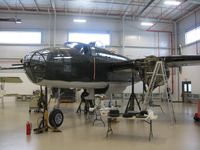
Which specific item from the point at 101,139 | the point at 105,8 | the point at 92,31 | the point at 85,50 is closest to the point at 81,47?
the point at 85,50

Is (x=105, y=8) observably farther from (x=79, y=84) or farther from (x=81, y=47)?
(x=79, y=84)

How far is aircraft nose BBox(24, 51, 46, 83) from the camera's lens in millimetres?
6445

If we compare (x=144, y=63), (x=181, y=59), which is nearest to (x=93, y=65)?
(x=144, y=63)

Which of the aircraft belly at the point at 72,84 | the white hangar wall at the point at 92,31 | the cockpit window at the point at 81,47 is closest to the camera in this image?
the aircraft belly at the point at 72,84

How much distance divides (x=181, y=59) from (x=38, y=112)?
6683 millimetres

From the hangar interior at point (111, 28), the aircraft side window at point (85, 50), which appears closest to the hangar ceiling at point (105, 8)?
the hangar interior at point (111, 28)

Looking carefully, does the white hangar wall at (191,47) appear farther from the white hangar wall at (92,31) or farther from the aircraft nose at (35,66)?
the aircraft nose at (35,66)

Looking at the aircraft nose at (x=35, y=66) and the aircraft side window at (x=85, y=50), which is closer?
the aircraft nose at (x=35, y=66)

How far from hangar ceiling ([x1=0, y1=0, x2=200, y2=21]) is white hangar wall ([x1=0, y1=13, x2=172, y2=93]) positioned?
0.60 metres

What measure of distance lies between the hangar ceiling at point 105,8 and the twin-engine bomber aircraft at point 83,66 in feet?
30.1

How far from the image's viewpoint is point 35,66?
254 inches

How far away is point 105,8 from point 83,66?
489 inches

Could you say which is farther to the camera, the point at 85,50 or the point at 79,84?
the point at 85,50

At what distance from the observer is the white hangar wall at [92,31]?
64.1 feet
